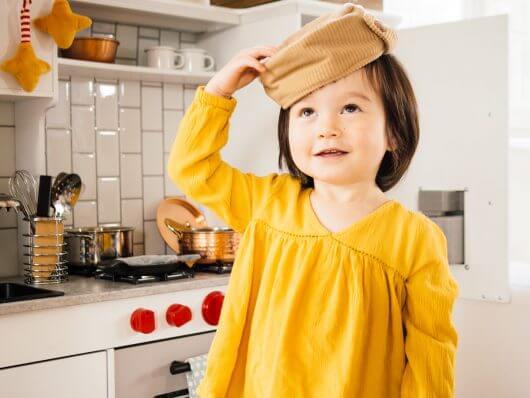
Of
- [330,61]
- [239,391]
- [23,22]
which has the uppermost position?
[23,22]

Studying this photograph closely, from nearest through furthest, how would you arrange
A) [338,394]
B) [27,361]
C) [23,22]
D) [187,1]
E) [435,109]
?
[338,394], [27,361], [23,22], [435,109], [187,1]

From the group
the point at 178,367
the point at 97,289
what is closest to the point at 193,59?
the point at 97,289

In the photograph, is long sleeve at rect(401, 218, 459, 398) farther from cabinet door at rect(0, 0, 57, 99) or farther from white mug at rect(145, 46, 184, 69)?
white mug at rect(145, 46, 184, 69)

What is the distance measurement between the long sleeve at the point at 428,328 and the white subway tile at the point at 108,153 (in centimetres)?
158

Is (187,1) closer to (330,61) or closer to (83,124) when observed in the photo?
(83,124)

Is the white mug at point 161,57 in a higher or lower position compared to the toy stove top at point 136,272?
higher

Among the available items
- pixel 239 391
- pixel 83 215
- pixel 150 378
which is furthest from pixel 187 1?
pixel 239 391

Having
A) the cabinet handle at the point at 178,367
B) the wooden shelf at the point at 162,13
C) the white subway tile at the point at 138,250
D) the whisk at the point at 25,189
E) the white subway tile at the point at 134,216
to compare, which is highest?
the wooden shelf at the point at 162,13

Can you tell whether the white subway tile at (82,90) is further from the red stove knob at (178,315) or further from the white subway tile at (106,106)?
the red stove knob at (178,315)

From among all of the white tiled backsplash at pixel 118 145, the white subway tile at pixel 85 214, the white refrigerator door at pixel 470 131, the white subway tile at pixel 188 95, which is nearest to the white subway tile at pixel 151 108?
the white tiled backsplash at pixel 118 145

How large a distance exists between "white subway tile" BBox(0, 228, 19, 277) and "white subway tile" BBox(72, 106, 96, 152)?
0.35m

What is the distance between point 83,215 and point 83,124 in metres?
0.31

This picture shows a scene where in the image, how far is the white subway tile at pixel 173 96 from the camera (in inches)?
104

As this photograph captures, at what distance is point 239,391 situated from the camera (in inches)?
49.1
